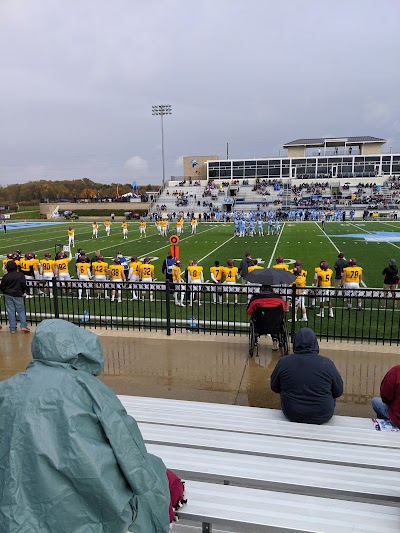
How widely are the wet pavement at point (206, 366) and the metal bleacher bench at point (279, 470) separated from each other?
1.65 metres

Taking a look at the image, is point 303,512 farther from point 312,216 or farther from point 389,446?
point 312,216

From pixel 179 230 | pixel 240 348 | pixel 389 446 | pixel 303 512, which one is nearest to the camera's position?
pixel 303 512

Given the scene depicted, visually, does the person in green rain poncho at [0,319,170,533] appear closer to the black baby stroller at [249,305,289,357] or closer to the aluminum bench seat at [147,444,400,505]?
the aluminum bench seat at [147,444,400,505]

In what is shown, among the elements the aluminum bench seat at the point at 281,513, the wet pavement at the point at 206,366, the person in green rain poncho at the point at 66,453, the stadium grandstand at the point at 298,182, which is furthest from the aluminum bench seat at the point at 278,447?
the stadium grandstand at the point at 298,182

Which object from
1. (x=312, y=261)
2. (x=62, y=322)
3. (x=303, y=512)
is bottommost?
(x=312, y=261)

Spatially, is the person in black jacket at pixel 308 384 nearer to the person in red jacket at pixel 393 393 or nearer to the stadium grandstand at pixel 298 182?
the person in red jacket at pixel 393 393

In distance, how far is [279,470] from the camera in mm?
2844

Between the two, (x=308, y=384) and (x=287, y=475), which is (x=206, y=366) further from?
(x=287, y=475)

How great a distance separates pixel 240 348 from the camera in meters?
7.96

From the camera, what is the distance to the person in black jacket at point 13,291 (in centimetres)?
884

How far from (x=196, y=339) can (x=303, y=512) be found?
609 cm

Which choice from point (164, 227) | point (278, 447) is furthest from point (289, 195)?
point (278, 447)

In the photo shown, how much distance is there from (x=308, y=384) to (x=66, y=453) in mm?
2973

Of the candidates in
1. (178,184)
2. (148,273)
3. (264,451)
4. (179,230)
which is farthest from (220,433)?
(178,184)
